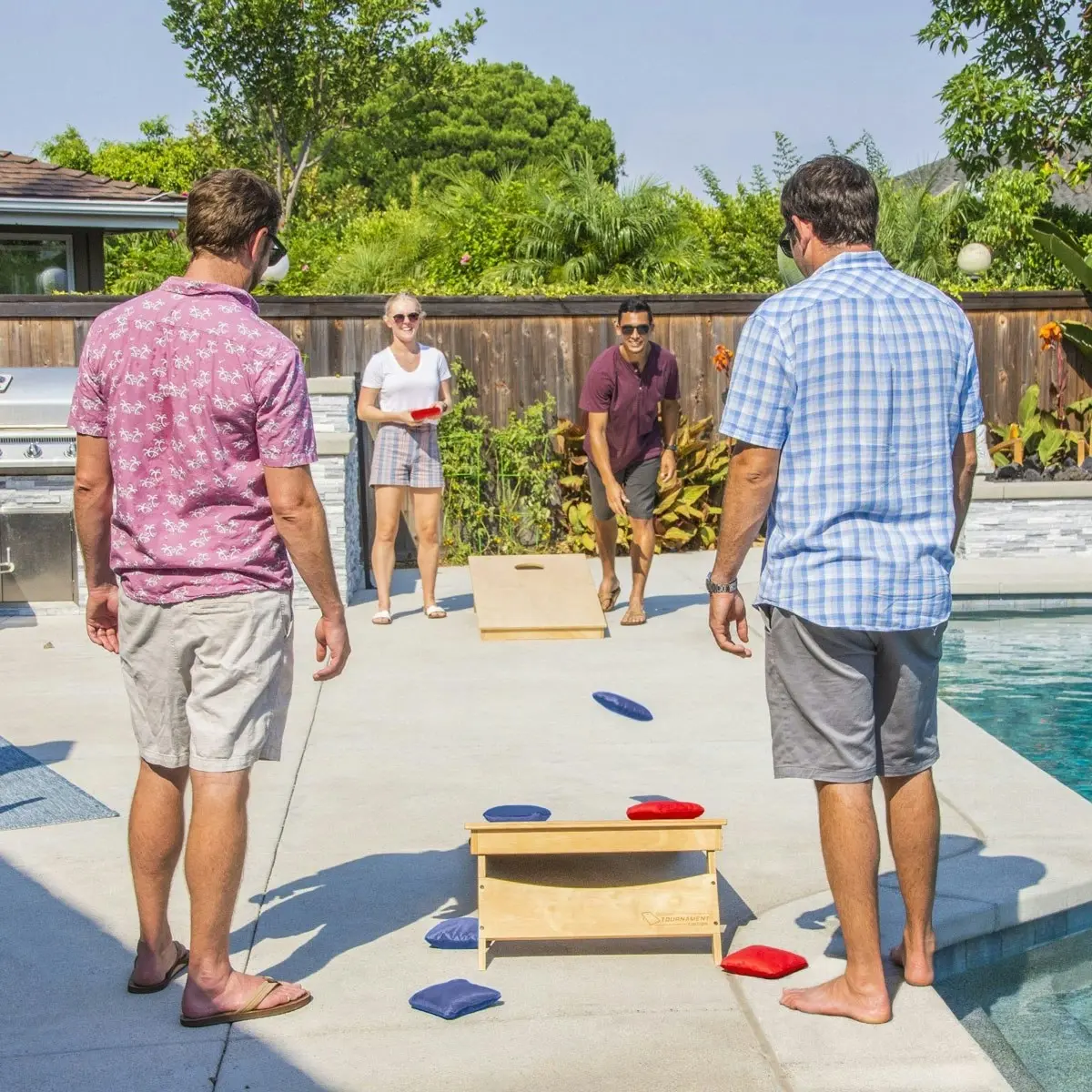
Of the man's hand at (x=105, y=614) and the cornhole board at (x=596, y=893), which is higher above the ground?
the man's hand at (x=105, y=614)

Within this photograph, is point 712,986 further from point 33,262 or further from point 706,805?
point 33,262

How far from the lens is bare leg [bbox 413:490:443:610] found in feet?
28.0

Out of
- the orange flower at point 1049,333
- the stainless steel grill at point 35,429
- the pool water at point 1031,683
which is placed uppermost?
the orange flower at point 1049,333

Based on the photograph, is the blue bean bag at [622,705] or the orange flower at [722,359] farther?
the orange flower at [722,359]

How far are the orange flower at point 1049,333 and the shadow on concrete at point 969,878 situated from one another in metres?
8.24

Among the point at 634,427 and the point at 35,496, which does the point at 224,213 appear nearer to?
the point at 634,427

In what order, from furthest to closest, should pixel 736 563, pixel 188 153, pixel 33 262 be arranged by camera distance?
pixel 188 153 → pixel 33 262 → pixel 736 563

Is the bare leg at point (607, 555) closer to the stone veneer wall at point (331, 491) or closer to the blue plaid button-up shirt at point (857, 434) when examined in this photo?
the stone veneer wall at point (331, 491)

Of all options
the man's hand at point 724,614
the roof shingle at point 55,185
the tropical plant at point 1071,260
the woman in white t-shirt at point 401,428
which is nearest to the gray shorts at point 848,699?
the man's hand at point 724,614

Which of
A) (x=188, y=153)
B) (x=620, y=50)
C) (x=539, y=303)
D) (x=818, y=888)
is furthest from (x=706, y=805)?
(x=188, y=153)

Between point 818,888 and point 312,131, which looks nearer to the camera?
point 818,888

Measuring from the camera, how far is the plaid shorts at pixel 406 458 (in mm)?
8367

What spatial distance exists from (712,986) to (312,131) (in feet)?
102

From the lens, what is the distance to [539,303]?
1161 cm
